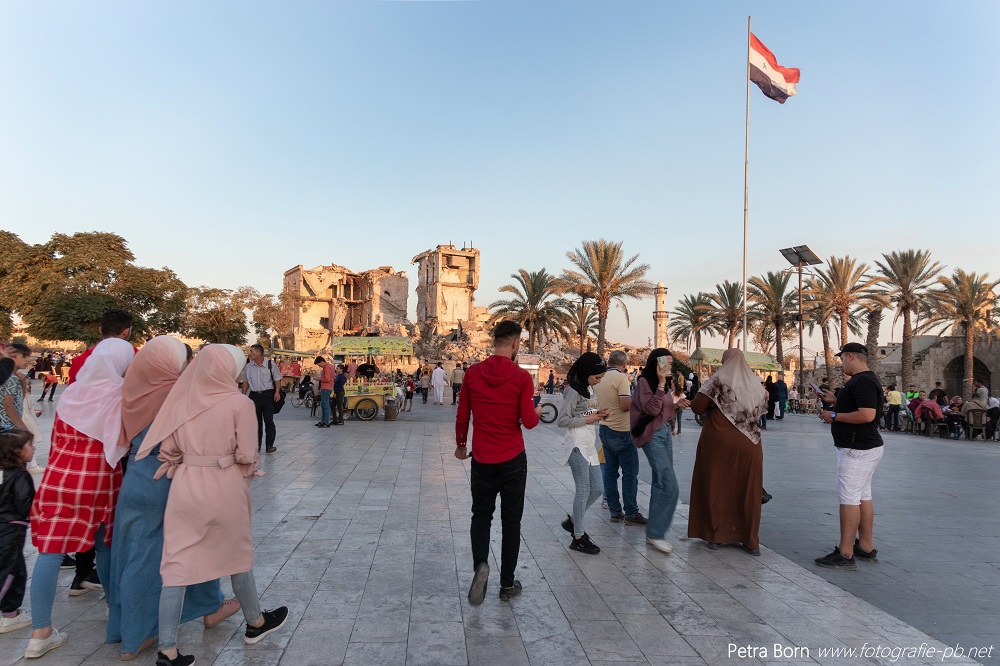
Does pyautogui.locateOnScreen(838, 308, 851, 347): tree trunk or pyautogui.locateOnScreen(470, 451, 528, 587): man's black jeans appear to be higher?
pyautogui.locateOnScreen(838, 308, 851, 347): tree trunk

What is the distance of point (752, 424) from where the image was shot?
203 inches

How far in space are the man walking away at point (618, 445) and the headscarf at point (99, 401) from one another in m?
3.95

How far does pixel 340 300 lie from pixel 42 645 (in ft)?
212

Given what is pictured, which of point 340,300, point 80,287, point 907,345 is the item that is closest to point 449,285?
point 340,300

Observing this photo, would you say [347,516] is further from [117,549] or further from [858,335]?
[858,335]

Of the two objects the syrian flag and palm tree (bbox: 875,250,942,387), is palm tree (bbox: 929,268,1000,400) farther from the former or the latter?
the syrian flag

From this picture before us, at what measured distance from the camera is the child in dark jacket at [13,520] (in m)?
3.29

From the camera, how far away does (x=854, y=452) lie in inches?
193

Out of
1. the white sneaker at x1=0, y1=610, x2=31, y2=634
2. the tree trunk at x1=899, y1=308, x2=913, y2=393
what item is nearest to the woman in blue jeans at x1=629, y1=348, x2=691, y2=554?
the white sneaker at x1=0, y1=610, x2=31, y2=634

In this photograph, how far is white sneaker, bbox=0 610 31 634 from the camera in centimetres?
338

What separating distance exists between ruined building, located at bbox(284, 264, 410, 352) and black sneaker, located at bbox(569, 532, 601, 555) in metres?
59.4

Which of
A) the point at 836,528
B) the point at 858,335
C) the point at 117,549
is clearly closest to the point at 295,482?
the point at 117,549

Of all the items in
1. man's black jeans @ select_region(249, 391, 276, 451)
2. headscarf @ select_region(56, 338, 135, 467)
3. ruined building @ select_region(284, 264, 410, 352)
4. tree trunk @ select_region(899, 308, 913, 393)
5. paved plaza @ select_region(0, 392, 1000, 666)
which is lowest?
paved plaza @ select_region(0, 392, 1000, 666)

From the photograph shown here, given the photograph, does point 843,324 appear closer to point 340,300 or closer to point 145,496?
point 145,496
